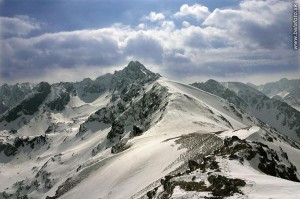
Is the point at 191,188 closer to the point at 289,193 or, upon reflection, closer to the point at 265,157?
the point at 289,193

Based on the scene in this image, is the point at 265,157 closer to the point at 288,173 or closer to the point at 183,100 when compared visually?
the point at 288,173

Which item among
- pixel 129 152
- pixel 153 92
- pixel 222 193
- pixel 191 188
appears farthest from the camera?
pixel 153 92

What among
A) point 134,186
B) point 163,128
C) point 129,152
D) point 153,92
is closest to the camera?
point 134,186

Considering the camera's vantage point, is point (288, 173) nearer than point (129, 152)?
Yes

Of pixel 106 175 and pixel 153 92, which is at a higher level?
pixel 153 92

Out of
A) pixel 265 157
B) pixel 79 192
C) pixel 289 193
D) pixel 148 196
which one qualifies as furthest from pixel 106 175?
pixel 289 193

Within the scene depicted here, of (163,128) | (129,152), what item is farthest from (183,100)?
(129,152)

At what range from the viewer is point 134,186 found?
5512 cm

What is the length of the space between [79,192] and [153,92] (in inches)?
4656

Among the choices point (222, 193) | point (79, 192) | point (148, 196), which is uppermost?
point (222, 193)

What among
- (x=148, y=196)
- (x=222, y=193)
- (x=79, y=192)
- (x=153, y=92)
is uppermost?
(x=153, y=92)

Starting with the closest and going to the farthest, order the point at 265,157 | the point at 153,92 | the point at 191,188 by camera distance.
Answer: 1. the point at 191,188
2. the point at 265,157
3. the point at 153,92

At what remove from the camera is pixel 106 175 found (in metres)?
68.1

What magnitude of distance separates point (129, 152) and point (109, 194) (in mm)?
17676
